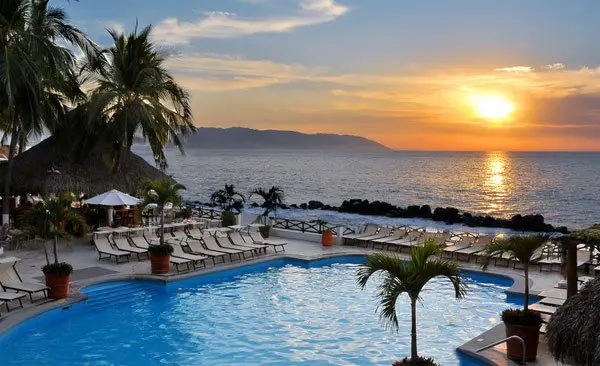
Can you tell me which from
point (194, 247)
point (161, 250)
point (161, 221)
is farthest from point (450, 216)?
point (161, 250)

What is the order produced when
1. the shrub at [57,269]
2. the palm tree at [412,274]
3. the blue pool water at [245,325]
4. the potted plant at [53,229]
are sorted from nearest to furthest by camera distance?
1. the palm tree at [412,274]
2. the blue pool water at [245,325]
3. the potted plant at [53,229]
4. the shrub at [57,269]

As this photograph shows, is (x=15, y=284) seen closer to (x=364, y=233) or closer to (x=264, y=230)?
(x=264, y=230)

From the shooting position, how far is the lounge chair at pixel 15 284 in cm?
1084

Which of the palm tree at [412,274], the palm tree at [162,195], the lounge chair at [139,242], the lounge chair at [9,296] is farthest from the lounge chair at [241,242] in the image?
the palm tree at [412,274]

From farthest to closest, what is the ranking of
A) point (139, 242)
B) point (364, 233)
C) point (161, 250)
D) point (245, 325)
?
point (364, 233)
point (139, 242)
point (161, 250)
point (245, 325)

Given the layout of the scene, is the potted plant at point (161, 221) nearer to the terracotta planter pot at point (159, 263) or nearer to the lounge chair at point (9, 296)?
the terracotta planter pot at point (159, 263)

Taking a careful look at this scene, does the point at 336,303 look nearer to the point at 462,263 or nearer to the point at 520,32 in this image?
the point at 462,263

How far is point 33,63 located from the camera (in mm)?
15172

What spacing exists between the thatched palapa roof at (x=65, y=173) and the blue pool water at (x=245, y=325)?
27.1 feet

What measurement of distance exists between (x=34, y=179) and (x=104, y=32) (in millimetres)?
6747

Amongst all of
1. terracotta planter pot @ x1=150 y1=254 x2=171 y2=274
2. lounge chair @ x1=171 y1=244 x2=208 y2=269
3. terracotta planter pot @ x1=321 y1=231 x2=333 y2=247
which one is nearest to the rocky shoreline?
terracotta planter pot @ x1=321 y1=231 x2=333 y2=247

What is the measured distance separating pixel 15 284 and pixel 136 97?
12.3 metres

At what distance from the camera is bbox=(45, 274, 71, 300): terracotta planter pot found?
11.3 m

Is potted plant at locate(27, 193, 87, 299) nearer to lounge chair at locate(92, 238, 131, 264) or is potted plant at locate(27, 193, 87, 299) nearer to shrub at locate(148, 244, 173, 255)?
shrub at locate(148, 244, 173, 255)
